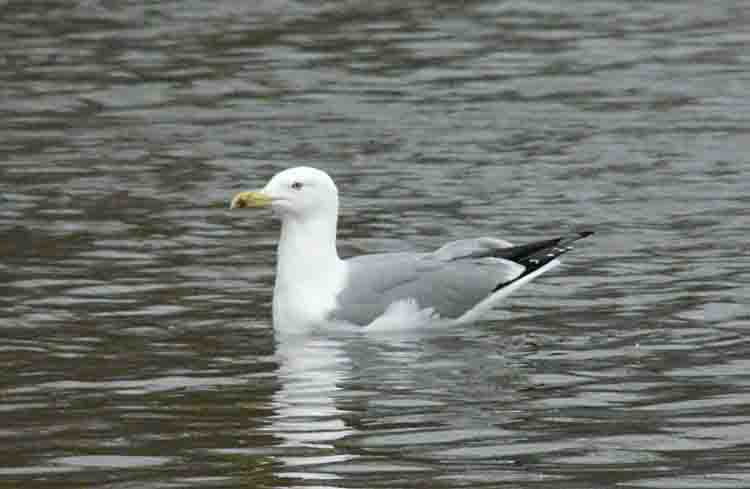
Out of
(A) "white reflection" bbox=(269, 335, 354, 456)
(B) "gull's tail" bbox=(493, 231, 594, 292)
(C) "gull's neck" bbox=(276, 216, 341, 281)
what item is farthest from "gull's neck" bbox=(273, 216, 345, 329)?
(B) "gull's tail" bbox=(493, 231, 594, 292)

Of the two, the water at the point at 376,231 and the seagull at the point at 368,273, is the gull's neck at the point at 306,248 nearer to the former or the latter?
the seagull at the point at 368,273

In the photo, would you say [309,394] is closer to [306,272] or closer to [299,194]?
[306,272]

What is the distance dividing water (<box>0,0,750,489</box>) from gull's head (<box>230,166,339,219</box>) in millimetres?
699

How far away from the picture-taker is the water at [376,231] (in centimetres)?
1016

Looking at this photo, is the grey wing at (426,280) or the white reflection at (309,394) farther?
the grey wing at (426,280)

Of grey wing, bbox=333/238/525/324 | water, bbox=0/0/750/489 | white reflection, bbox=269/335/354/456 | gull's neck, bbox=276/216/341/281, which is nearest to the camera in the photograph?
water, bbox=0/0/750/489

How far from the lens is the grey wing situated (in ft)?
43.5

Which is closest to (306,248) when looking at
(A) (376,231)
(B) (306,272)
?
(B) (306,272)

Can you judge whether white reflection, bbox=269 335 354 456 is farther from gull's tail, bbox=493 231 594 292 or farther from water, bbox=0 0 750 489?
gull's tail, bbox=493 231 594 292

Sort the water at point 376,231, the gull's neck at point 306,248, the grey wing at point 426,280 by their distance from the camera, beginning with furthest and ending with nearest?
the gull's neck at point 306,248
the grey wing at point 426,280
the water at point 376,231

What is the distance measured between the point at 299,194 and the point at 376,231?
2647mm

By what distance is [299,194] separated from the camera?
13.5 metres

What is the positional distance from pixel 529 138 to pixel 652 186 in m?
2.26

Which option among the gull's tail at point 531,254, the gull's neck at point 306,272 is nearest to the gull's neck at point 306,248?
the gull's neck at point 306,272
